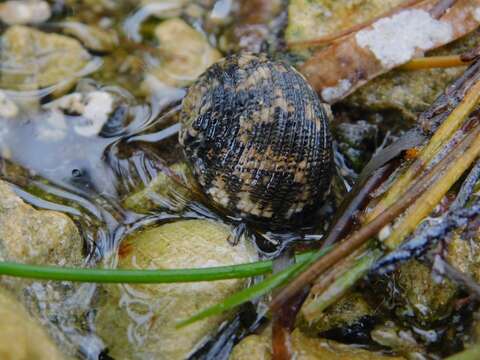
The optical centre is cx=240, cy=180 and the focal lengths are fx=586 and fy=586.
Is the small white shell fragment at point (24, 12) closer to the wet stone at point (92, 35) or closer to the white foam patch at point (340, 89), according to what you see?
the wet stone at point (92, 35)

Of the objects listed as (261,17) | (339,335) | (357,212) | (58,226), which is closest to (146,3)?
(261,17)

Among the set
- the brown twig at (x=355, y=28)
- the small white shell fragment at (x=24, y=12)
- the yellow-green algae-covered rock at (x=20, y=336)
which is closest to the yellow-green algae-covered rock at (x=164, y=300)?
the yellow-green algae-covered rock at (x=20, y=336)

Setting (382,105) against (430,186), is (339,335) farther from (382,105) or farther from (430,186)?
(382,105)

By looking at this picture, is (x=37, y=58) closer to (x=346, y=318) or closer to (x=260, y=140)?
(x=260, y=140)

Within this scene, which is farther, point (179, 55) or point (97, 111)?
point (179, 55)

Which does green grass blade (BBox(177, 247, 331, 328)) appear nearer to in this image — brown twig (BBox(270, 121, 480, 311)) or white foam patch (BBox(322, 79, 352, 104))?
brown twig (BBox(270, 121, 480, 311))

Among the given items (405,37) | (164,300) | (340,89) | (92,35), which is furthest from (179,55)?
(164,300)

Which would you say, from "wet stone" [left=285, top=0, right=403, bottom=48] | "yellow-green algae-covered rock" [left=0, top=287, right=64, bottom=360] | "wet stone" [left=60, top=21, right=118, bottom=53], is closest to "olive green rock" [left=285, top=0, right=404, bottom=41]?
"wet stone" [left=285, top=0, right=403, bottom=48]
